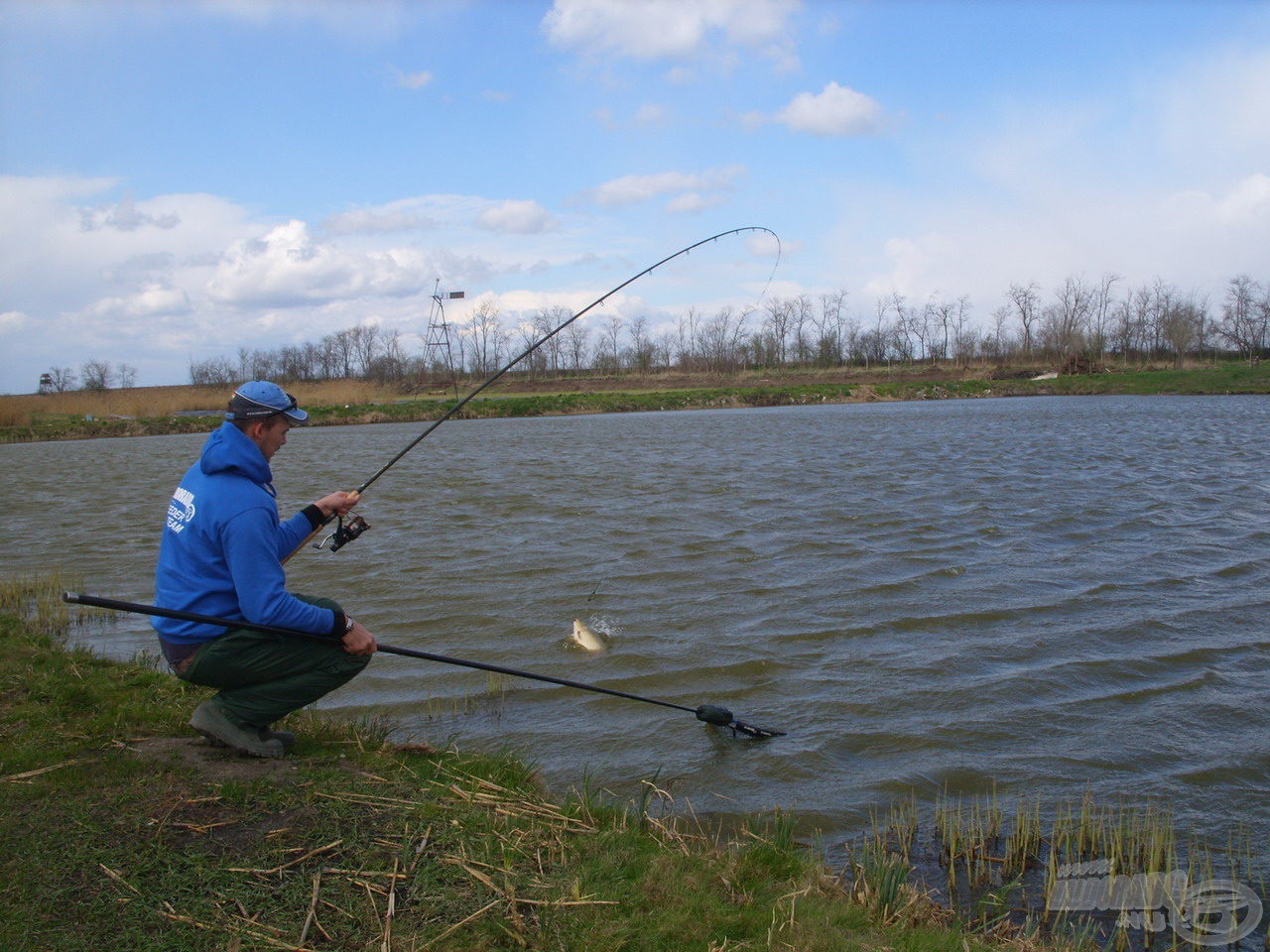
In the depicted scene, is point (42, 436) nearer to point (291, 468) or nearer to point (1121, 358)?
point (291, 468)

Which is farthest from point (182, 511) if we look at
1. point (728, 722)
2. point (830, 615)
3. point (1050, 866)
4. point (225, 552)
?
point (830, 615)

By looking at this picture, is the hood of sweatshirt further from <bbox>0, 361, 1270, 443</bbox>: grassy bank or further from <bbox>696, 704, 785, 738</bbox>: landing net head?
<bbox>0, 361, 1270, 443</bbox>: grassy bank

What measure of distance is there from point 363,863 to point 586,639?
4.59 metres

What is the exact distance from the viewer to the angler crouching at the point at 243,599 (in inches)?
173

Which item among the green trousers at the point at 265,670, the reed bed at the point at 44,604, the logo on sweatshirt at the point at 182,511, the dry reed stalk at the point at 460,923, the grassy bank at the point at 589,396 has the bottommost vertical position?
the dry reed stalk at the point at 460,923

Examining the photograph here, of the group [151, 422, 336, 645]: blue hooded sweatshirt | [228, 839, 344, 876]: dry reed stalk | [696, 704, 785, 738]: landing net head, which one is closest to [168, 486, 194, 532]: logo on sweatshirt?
[151, 422, 336, 645]: blue hooded sweatshirt

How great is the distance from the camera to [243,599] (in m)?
4.40

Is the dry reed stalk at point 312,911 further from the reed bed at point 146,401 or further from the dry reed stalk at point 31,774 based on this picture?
the reed bed at point 146,401

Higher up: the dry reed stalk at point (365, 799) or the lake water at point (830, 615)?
the dry reed stalk at point (365, 799)

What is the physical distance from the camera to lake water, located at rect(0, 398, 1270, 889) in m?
5.79

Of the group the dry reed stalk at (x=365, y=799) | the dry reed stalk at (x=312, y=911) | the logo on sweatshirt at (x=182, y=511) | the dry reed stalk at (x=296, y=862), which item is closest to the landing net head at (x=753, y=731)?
the dry reed stalk at (x=365, y=799)

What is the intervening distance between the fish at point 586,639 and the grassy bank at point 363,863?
10.1ft

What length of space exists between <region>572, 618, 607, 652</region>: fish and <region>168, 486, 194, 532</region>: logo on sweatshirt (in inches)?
168

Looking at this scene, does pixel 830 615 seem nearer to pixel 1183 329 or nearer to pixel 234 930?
pixel 234 930
